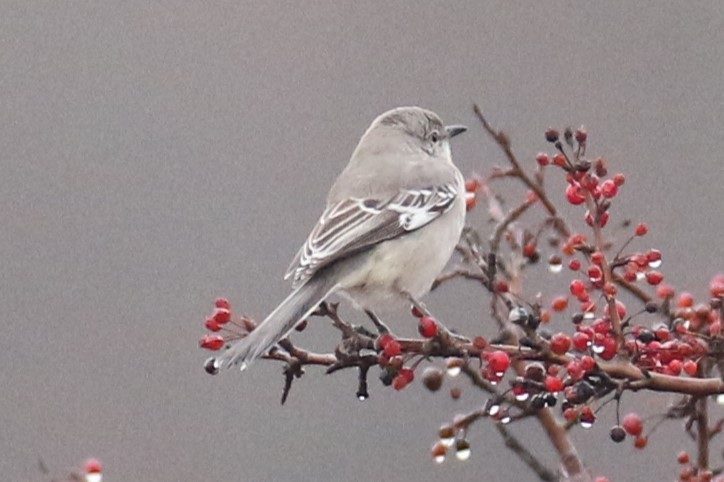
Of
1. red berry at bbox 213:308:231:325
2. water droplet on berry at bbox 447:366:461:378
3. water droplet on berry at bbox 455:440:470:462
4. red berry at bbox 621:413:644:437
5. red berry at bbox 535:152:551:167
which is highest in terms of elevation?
red berry at bbox 535:152:551:167

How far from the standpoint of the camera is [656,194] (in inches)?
510

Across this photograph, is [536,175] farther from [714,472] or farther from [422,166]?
[422,166]

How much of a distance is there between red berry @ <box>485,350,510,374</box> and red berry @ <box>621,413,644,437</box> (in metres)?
0.35

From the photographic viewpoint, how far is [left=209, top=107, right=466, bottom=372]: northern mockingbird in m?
4.59

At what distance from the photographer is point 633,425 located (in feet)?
11.1

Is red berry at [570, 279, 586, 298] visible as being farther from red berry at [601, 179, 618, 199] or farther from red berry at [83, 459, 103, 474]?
red berry at [83, 459, 103, 474]

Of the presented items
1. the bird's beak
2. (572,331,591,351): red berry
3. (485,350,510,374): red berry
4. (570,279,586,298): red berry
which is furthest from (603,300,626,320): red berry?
the bird's beak

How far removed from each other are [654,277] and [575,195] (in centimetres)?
31

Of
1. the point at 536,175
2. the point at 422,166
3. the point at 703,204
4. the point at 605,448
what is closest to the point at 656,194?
the point at 703,204

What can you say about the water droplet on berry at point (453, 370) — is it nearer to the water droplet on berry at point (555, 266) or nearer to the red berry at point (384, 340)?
the red berry at point (384, 340)

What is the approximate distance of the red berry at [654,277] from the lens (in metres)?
3.68

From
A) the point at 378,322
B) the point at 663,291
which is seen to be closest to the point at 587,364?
the point at 663,291

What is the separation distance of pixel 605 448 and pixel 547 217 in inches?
246

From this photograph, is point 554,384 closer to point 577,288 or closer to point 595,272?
point 595,272
